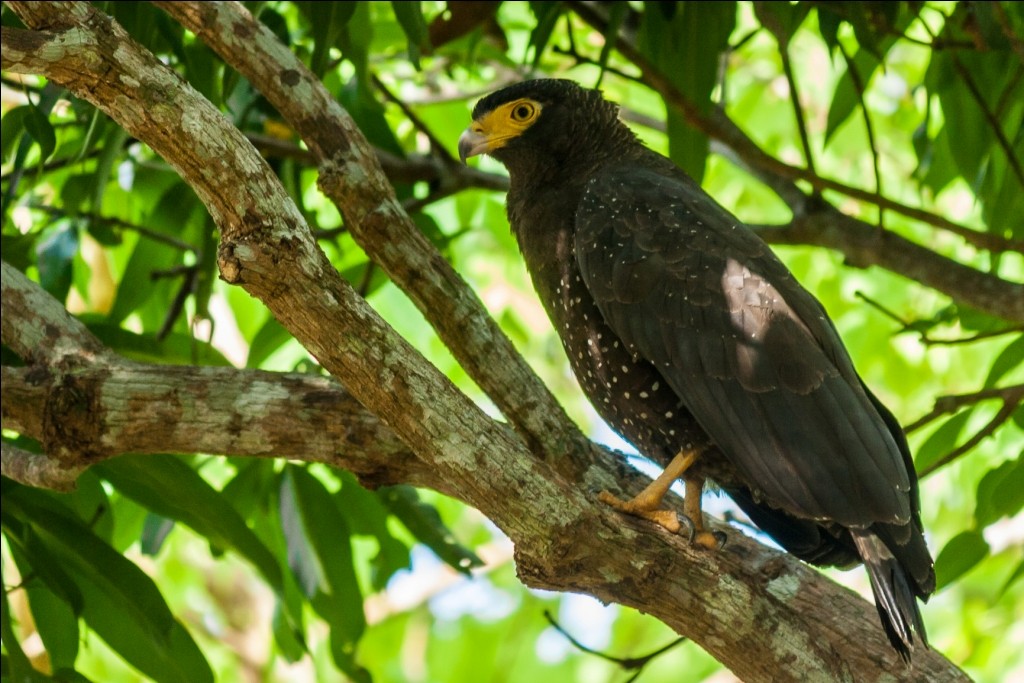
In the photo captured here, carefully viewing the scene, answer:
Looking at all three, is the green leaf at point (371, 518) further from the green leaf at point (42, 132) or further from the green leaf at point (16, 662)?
the green leaf at point (42, 132)

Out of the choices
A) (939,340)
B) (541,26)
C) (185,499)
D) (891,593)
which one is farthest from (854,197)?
(185,499)

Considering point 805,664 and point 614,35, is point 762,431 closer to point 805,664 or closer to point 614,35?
point 805,664

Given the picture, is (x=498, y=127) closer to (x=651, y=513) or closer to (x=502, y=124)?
(x=502, y=124)

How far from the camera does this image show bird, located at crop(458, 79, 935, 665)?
3.75 metres

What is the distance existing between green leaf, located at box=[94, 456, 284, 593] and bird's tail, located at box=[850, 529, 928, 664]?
2.19 meters

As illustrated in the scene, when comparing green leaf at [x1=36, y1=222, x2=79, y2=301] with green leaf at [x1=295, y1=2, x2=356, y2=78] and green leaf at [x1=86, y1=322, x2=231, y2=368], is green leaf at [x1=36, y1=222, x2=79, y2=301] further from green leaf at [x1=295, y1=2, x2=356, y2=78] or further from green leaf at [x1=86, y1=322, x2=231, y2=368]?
green leaf at [x1=295, y1=2, x2=356, y2=78]

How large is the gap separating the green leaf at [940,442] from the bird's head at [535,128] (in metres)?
1.71

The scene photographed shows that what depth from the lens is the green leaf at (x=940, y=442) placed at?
4715mm

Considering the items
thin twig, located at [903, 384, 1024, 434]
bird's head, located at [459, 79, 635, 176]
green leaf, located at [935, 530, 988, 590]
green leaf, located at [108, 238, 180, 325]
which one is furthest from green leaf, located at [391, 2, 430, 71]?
green leaf, located at [935, 530, 988, 590]

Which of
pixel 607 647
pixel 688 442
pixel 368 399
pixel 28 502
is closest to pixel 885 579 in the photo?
pixel 688 442

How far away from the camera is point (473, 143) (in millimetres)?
4789

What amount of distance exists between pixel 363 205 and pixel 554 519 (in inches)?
53.0

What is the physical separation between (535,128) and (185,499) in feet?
6.40

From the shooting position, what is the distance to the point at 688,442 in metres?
4.23
